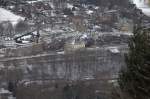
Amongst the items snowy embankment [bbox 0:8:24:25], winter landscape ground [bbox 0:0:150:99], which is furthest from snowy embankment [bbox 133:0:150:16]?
snowy embankment [bbox 0:8:24:25]

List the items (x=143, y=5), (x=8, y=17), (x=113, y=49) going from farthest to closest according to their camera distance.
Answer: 1. (x=143, y=5)
2. (x=8, y=17)
3. (x=113, y=49)

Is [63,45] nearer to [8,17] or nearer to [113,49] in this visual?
[113,49]

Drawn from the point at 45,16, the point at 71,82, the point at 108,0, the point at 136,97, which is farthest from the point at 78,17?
the point at 136,97

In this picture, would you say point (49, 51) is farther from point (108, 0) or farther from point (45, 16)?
point (108, 0)

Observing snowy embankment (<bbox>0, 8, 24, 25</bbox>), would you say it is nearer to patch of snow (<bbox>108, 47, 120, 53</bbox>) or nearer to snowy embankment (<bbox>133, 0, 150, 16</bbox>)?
patch of snow (<bbox>108, 47, 120, 53</bbox>)

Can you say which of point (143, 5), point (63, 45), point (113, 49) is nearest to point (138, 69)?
point (113, 49)

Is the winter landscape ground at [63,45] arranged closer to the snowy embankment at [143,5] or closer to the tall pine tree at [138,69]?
the snowy embankment at [143,5]

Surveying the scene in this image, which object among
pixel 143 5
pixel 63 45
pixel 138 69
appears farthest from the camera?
pixel 143 5
